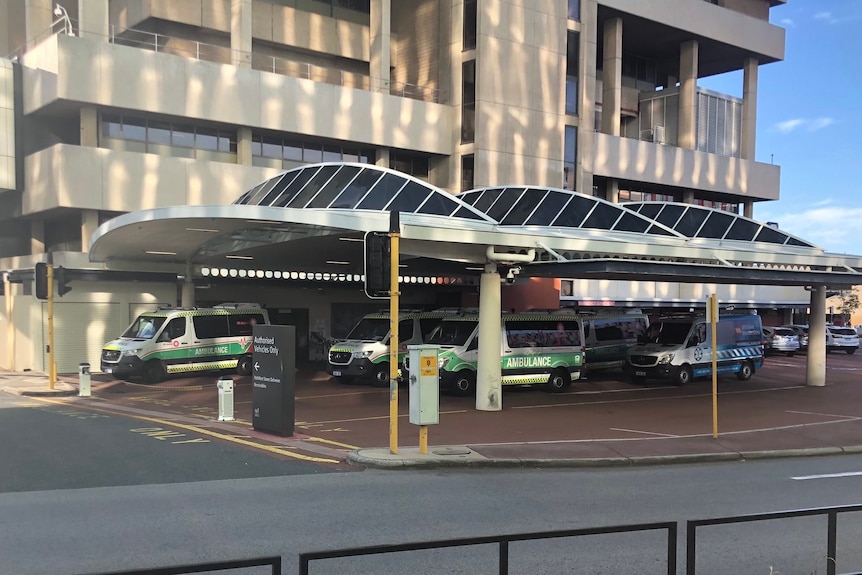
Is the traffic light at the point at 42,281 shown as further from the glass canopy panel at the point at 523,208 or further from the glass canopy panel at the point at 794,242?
the glass canopy panel at the point at 794,242

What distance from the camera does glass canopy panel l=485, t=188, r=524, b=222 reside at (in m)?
22.6

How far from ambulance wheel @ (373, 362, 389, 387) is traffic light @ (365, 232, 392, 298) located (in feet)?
36.0

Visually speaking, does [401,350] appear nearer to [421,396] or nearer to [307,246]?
[307,246]

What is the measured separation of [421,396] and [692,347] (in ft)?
50.1

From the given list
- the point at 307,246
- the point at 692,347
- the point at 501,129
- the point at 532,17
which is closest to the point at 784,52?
the point at 532,17

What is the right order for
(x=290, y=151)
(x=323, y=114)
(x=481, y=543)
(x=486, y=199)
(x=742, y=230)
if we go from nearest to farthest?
(x=481, y=543)
(x=486, y=199)
(x=742, y=230)
(x=323, y=114)
(x=290, y=151)

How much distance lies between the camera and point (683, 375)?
23.0 metres

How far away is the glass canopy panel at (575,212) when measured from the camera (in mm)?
21219

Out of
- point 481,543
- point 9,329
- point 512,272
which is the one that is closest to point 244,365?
point 9,329

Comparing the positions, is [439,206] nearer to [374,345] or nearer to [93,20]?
[374,345]

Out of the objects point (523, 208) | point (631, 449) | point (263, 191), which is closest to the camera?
point (631, 449)

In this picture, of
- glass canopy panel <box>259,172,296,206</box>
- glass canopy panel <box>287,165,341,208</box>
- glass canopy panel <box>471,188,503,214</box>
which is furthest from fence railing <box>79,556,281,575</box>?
glass canopy panel <box>471,188,503,214</box>

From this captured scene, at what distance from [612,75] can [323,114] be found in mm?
18824

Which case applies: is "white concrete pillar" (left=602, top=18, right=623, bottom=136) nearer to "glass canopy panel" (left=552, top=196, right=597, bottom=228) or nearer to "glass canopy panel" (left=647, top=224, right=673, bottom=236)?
"glass canopy panel" (left=552, top=196, right=597, bottom=228)
